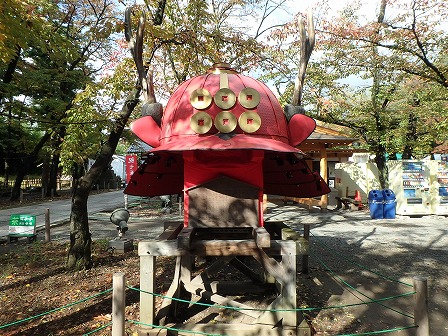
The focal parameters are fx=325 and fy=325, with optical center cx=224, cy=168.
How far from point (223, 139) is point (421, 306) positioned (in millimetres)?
2503

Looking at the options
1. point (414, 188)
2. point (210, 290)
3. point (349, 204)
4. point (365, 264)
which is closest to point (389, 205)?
point (414, 188)

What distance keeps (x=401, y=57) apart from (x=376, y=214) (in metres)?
6.16

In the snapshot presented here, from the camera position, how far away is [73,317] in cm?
450

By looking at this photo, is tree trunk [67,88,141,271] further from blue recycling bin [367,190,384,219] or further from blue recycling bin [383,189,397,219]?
blue recycling bin [383,189,397,219]

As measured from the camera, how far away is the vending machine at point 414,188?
13547 mm

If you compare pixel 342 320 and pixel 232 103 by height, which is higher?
pixel 232 103

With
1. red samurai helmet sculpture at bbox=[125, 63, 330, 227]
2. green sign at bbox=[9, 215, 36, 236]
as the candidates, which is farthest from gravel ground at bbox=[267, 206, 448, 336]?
green sign at bbox=[9, 215, 36, 236]

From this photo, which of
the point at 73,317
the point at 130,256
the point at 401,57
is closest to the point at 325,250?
the point at 130,256

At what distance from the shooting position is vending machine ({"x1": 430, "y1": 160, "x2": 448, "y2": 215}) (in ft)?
44.6

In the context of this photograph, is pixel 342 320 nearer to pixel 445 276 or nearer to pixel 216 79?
pixel 445 276

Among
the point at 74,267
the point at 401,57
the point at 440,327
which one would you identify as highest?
the point at 401,57

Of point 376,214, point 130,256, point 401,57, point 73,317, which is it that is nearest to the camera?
point 73,317

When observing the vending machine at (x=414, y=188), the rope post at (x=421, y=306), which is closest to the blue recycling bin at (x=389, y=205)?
the vending machine at (x=414, y=188)

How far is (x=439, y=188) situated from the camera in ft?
44.6
